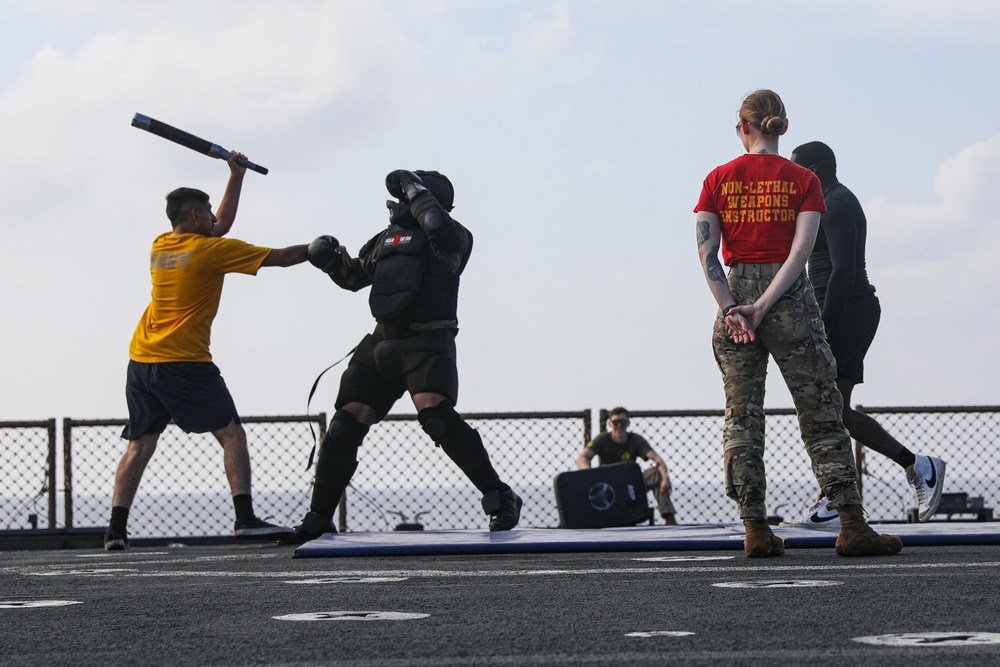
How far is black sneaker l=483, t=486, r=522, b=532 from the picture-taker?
5664 mm

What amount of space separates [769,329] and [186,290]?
301 centimetres

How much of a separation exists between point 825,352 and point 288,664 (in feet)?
9.23

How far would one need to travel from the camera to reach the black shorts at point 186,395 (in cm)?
611

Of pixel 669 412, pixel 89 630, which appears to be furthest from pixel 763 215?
pixel 669 412

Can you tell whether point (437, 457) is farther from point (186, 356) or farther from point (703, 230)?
point (703, 230)

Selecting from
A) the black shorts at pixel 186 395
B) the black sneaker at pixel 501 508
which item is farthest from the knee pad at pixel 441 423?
the black shorts at pixel 186 395

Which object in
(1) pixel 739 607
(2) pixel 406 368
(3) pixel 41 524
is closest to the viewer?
(1) pixel 739 607

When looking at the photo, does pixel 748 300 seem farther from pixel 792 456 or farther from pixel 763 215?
pixel 792 456

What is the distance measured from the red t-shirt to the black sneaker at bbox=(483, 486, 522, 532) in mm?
1765

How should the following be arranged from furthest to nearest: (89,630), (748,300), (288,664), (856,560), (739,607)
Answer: (748,300) → (856,560) → (739,607) → (89,630) → (288,664)

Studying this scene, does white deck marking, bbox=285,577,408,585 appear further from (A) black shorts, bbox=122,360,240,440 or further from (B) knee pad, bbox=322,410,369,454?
(A) black shorts, bbox=122,360,240,440

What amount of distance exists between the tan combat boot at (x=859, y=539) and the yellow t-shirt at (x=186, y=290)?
3.05 m

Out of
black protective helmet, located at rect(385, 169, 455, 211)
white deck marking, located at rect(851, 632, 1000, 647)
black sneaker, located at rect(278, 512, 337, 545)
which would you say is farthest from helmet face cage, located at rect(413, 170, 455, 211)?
white deck marking, located at rect(851, 632, 1000, 647)

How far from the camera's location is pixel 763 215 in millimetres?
4402
